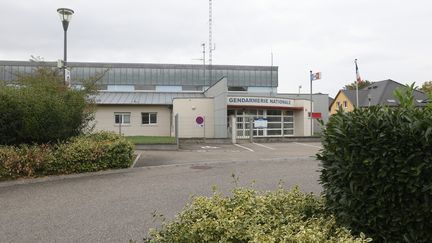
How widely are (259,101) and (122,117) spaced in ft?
40.6

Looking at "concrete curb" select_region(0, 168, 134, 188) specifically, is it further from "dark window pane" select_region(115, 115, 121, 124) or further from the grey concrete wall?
"dark window pane" select_region(115, 115, 121, 124)

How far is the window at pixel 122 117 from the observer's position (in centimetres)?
3089

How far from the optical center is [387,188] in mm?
2957

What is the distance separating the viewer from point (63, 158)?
10.2 metres

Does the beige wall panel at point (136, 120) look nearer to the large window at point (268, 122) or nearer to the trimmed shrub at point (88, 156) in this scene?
the large window at point (268, 122)

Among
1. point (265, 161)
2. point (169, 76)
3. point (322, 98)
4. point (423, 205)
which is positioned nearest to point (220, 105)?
point (265, 161)

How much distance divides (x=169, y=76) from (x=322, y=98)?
19054mm

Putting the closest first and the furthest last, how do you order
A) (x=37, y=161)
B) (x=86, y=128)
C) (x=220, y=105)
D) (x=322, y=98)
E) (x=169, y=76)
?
(x=37, y=161) → (x=86, y=128) → (x=220, y=105) → (x=322, y=98) → (x=169, y=76)

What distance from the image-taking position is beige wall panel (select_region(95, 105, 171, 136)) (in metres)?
30.6

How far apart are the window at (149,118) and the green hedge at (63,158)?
1970 cm

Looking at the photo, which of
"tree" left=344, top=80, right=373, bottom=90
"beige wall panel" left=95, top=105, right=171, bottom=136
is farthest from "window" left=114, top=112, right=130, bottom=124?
"tree" left=344, top=80, right=373, bottom=90

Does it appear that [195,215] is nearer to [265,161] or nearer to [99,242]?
[99,242]

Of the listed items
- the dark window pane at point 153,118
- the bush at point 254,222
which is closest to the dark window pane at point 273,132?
the dark window pane at point 153,118

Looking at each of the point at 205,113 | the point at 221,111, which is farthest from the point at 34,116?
the point at 205,113
